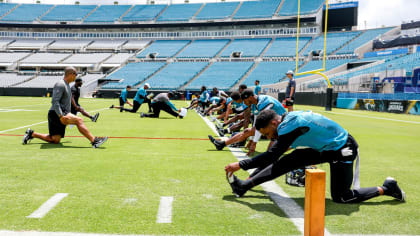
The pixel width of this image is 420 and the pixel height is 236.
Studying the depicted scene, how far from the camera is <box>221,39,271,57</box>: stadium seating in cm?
5708

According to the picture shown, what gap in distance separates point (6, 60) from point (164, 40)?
89.7 ft

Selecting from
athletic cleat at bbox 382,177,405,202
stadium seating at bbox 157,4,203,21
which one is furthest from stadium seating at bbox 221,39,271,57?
athletic cleat at bbox 382,177,405,202

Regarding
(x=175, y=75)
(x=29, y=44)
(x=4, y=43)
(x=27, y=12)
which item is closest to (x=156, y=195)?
(x=175, y=75)

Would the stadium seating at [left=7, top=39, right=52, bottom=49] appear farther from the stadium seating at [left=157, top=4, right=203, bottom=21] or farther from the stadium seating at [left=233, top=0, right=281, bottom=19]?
the stadium seating at [left=233, top=0, right=281, bottom=19]

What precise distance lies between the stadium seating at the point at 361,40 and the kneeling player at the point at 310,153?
4836cm

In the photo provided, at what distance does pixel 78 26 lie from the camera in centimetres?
7000

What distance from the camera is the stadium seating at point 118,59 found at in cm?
6114

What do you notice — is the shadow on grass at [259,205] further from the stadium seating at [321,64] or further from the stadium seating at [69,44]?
the stadium seating at [69,44]

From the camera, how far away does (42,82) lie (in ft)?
180

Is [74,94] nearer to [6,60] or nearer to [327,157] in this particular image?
[327,157]

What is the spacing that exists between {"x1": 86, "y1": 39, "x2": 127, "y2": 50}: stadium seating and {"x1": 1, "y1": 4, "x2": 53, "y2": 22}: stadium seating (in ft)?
46.0

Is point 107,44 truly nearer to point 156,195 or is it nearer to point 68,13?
point 68,13

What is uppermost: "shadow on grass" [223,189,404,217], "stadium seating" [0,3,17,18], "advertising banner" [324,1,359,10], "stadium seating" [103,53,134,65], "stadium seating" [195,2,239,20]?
"stadium seating" [0,3,17,18]

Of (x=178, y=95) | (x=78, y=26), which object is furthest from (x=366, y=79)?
(x=78, y=26)
